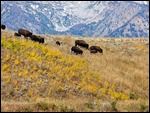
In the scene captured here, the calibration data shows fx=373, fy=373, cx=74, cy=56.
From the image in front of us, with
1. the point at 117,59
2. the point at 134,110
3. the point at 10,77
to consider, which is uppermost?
the point at 117,59

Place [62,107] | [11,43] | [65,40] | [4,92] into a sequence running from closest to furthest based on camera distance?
[62,107] < [4,92] < [11,43] < [65,40]

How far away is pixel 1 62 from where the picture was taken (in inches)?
1282

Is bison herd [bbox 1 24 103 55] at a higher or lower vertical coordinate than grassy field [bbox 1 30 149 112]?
higher

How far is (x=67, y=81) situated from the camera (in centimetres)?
3316

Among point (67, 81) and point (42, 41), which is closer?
point (67, 81)

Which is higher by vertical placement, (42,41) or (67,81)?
(42,41)

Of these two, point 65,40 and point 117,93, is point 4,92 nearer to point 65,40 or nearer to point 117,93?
point 117,93

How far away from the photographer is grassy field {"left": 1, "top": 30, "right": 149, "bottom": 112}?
78.8 ft

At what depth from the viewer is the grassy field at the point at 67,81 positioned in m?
24.0

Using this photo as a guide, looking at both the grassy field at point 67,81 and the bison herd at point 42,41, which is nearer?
the grassy field at point 67,81

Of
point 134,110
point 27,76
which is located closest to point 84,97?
point 27,76

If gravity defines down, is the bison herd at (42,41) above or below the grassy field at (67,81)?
above

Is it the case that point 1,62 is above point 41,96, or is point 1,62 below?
above

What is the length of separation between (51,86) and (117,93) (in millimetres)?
6402
